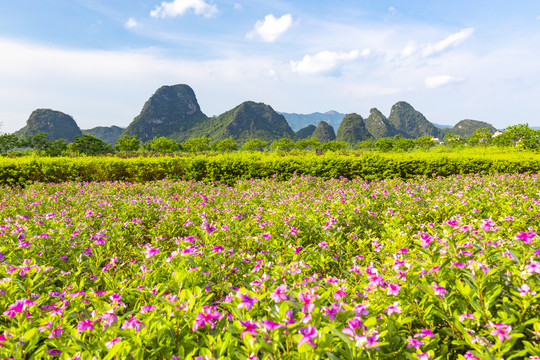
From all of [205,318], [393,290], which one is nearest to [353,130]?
[393,290]

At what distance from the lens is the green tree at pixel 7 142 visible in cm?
5125

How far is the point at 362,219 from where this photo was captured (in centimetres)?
471

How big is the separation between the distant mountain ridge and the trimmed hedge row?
12138 centimetres

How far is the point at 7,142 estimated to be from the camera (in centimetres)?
5203

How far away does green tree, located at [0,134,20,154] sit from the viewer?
2018 inches

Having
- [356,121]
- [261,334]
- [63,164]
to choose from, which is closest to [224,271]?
[261,334]

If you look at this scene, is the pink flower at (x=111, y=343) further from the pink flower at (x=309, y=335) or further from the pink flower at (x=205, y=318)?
the pink flower at (x=309, y=335)

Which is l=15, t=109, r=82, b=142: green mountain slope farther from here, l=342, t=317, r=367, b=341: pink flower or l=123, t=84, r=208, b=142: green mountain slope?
l=342, t=317, r=367, b=341: pink flower

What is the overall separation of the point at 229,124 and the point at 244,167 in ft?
447

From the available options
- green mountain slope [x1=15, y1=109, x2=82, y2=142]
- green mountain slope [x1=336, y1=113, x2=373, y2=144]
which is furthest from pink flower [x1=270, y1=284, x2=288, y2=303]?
green mountain slope [x1=15, y1=109, x2=82, y2=142]

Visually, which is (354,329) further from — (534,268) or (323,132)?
(323,132)

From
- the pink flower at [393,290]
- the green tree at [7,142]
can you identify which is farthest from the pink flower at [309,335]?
the green tree at [7,142]

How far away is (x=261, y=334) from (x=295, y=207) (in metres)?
3.69

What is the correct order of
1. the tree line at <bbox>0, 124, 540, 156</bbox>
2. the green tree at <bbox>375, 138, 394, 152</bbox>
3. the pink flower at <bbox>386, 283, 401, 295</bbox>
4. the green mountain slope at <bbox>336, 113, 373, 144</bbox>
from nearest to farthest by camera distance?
the pink flower at <bbox>386, 283, 401, 295</bbox>, the tree line at <bbox>0, 124, 540, 156</bbox>, the green tree at <bbox>375, 138, 394, 152</bbox>, the green mountain slope at <bbox>336, 113, 373, 144</bbox>
